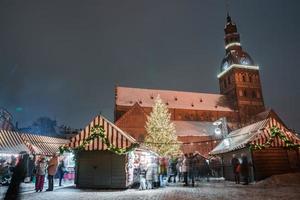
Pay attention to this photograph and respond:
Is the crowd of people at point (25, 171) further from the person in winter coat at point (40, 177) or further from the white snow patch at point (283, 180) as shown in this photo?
the white snow patch at point (283, 180)

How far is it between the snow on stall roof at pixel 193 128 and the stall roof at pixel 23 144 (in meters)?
26.7

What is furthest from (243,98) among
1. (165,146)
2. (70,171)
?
(70,171)

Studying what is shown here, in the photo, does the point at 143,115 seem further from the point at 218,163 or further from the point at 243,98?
the point at 243,98

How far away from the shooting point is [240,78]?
64.1 meters

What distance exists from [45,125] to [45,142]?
66.9m

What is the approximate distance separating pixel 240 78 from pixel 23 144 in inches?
2156

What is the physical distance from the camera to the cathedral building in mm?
51438

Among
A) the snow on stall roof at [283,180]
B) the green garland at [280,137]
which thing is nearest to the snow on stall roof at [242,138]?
the green garland at [280,137]

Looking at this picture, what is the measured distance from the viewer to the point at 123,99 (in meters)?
54.2

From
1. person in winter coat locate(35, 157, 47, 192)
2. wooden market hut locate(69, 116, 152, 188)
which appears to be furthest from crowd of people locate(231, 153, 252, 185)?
person in winter coat locate(35, 157, 47, 192)

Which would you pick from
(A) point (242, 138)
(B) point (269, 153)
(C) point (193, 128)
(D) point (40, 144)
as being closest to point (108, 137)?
(A) point (242, 138)

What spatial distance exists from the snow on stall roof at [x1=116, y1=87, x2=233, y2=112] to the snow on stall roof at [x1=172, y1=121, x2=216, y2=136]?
5.17 m

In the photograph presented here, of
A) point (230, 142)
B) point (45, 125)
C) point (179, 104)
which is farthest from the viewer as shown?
point (45, 125)

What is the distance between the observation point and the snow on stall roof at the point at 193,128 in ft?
159
